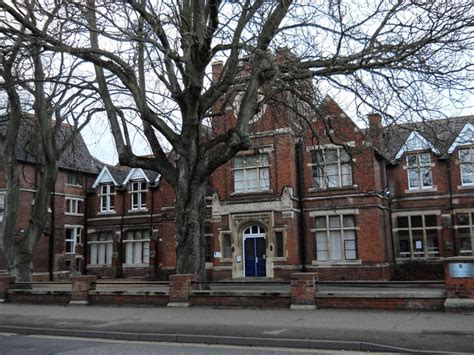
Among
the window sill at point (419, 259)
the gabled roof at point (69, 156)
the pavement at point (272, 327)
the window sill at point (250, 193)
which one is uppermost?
the gabled roof at point (69, 156)

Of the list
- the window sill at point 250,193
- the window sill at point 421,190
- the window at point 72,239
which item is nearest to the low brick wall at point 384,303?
the window sill at point 250,193

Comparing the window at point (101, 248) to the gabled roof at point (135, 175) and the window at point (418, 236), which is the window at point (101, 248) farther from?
the window at point (418, 236)

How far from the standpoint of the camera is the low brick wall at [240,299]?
13898 mm

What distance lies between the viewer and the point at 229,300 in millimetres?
14461

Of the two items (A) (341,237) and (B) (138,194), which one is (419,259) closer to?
(A) (341,237)

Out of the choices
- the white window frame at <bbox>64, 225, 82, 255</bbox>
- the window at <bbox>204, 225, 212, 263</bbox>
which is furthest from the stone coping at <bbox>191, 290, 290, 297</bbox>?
the white window frame at <bbox>64, 225, 82, 255</bbox>

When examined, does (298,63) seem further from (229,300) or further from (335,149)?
(335,149)

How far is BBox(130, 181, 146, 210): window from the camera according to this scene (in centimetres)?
3691

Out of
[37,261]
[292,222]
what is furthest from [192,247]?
[37,261]

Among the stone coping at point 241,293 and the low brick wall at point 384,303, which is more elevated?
the stone coping at point 241,293

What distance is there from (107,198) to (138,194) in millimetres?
3190

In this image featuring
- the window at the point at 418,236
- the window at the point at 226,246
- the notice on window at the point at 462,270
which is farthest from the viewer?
the window at the point at 226,246

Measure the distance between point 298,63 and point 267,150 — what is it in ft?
52.3

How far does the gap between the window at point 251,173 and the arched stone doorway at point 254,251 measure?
2423 mm
